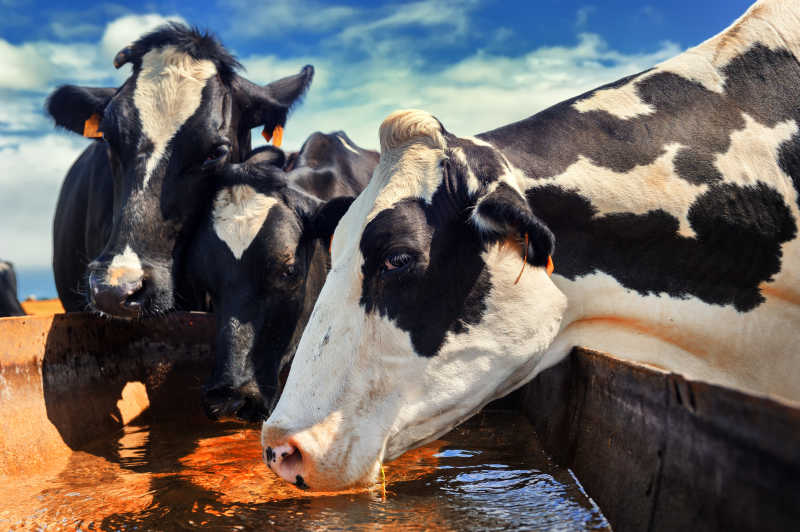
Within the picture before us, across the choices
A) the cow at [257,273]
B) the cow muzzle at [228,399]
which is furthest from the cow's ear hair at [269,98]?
the cow muzzle at [228,399]

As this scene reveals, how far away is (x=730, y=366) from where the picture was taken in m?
2.77

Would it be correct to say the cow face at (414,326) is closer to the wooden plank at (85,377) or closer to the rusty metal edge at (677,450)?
the rusty metal edge at (677,450)

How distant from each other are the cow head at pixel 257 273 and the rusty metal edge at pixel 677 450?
1409mm

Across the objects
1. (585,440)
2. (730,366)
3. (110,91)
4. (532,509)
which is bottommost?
(532,509)

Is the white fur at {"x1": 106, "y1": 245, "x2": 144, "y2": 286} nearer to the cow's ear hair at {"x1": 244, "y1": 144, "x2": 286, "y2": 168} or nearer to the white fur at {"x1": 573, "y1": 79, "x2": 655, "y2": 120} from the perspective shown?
the cow's ear hair at {"x1": 244, "y1": 144, "x2": 286, "y2": 168}

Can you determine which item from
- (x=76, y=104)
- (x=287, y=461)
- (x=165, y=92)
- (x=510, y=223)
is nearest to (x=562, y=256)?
(x=510, y=223)

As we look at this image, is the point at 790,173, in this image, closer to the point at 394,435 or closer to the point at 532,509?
the point at 532,509

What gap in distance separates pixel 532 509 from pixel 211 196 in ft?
7.89

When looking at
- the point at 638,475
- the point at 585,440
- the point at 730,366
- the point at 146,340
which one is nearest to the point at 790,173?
the point at 730,366

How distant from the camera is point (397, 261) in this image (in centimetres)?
232

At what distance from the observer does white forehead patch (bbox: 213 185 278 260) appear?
3.57 meters

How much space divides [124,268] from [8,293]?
7311mm

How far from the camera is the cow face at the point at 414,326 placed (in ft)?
7.34

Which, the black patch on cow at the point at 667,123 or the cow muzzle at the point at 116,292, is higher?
the black patch on cow at the point at 667,123
